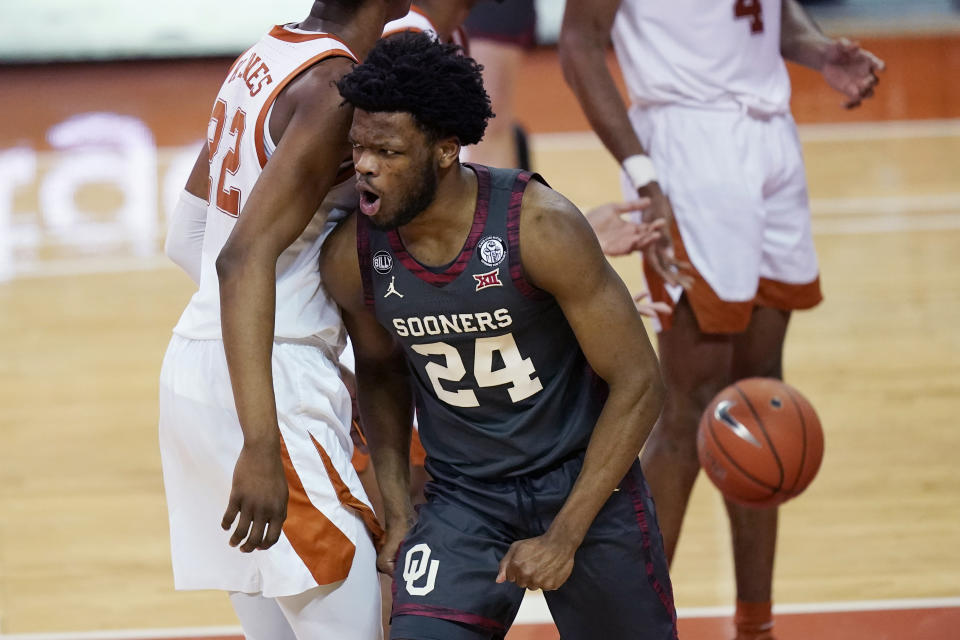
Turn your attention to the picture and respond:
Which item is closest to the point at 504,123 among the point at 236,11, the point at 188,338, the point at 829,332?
the point at 829,332

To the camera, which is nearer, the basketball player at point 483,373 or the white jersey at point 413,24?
the basketball player at point 483,373

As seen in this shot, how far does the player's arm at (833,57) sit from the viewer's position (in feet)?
14.1

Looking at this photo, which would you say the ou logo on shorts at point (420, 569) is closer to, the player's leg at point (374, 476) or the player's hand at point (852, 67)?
the player's leg at point (374, 476)

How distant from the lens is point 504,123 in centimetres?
782

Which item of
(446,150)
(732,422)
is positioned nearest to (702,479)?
(732,422)

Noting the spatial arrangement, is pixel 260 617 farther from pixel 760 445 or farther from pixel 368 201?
pixel 760 445

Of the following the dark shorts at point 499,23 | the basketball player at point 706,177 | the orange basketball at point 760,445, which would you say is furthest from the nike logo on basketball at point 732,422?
the dark shorts at point 499,23

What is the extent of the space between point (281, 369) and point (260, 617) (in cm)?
57

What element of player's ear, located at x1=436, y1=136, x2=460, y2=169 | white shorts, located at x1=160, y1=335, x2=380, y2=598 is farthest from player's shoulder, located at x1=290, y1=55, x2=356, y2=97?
white shorts, located at x1=160, y1=335, x2=380, y2=598

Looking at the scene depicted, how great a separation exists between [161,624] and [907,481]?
2.79 meters

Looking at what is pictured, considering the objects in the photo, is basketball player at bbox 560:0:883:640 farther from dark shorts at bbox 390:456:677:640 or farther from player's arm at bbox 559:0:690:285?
dark shorts at bbox 390:456:677:640

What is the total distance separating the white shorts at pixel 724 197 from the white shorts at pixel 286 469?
148 cm

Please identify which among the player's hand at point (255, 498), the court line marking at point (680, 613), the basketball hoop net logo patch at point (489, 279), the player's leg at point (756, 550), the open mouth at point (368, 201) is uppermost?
the open mouth at point (368, 201)

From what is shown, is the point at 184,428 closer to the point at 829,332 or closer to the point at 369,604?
the point at 369,604
